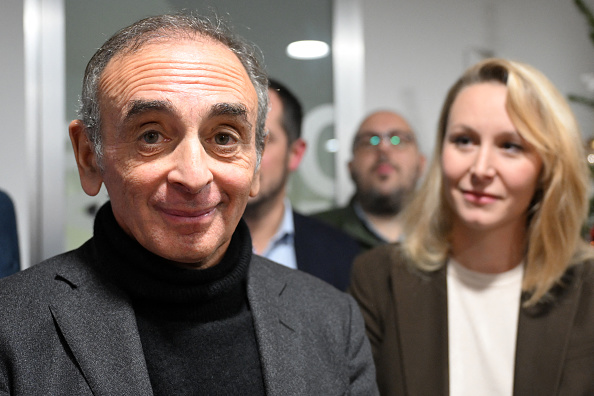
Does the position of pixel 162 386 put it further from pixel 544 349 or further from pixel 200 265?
pixel 544 349

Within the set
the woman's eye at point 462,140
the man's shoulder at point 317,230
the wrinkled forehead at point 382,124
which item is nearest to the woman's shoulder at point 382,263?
the woman's eye at point 462,140

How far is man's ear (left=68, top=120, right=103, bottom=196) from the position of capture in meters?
1.20

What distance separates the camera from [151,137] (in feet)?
3.56

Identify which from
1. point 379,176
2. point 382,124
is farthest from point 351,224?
point 382,124

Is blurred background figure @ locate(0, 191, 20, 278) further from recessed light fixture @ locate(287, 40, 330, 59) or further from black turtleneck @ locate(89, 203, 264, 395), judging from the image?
recessed light fixture @ locate(287, 40, 330, 59)

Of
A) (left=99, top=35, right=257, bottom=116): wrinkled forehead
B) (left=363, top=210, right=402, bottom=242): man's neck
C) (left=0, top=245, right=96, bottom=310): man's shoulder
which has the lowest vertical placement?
(left=363, top=210, right=402, bottom=242): man's neck

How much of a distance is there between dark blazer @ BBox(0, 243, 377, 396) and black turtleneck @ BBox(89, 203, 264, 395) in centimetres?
4

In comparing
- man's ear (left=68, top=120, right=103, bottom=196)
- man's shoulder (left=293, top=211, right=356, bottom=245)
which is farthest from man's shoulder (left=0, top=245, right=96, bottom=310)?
man's shoulder (left=293, top=211, right=356, bottom=245)

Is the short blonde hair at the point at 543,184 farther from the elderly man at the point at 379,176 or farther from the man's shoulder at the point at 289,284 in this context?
the elderly man at the point at 379,176

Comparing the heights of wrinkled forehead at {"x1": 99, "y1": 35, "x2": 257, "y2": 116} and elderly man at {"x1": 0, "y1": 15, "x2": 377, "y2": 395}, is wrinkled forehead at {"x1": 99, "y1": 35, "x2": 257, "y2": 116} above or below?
above

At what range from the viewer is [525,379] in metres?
1.58

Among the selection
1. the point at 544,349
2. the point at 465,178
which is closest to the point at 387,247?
the point at 465,178

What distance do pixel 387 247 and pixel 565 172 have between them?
1.91 ft

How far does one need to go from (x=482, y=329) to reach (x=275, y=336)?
73 cm
